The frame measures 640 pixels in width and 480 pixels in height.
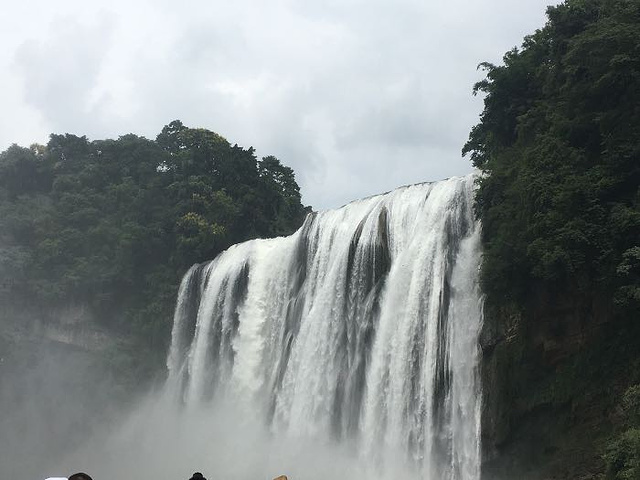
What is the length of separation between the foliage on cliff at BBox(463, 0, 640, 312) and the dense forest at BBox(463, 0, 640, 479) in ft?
0.10

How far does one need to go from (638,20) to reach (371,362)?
40.0ft

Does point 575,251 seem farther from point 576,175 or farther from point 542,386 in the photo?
point 542,386

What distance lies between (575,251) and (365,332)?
357 inches

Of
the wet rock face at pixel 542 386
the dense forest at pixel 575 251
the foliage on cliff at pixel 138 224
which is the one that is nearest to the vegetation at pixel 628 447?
the dense forest at pixel 575 251

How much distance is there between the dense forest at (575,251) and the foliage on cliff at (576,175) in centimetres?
3

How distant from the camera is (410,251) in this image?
23.3 m

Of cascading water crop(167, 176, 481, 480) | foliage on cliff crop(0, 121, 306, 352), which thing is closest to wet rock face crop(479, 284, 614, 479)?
cascading water crop(167, 176, 481, 480)

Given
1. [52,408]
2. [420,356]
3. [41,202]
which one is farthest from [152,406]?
[420,356]

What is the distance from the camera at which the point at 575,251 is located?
1675 cm

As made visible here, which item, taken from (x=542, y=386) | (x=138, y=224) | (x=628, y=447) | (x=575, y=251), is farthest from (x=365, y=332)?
(x=138, y=224)

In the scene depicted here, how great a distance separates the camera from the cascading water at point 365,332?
20516 mm

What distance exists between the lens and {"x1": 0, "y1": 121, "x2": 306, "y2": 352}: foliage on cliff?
134 ft

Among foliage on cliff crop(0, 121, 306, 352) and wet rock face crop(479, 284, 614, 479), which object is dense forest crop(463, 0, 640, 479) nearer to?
wet rock face crop(479, 284, 614, 479)

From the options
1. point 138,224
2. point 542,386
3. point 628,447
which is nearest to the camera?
point 628,447
